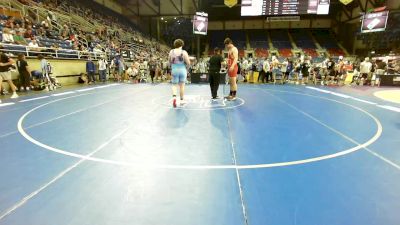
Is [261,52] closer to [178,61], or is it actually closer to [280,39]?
→ [280,39]

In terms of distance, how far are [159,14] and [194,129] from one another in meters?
32.3

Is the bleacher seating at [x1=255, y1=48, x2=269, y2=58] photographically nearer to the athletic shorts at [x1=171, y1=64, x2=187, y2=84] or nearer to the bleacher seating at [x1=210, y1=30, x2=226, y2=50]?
the bleacher seating at [x1=210, y1=30, x2=226, y2=50]

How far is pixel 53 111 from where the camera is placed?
20.7 ft

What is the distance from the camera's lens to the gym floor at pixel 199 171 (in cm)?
208

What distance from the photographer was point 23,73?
34.3 ft

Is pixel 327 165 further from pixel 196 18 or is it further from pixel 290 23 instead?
pixel 290 23

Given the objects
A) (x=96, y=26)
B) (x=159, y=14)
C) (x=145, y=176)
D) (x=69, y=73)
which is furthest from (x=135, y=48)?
(x=145, y=176)

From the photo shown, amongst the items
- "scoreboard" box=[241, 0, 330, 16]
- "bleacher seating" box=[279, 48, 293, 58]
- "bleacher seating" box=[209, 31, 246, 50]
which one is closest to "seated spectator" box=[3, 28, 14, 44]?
"scoreboard" box=[241, 0, 330, 16]

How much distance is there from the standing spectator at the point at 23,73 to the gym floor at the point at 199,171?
6.18 m

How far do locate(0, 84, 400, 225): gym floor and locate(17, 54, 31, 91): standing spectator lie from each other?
6183 mm

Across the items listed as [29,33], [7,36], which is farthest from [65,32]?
[7,36]

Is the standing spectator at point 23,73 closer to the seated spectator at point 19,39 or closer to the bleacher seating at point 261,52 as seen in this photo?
the seated spectator at point 19,39

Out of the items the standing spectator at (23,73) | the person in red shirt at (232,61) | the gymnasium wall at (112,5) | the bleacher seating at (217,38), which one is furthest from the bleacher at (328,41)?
the standing spectator at (23,73)

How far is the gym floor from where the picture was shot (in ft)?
6.82
